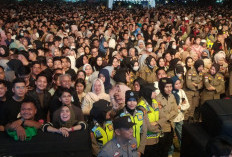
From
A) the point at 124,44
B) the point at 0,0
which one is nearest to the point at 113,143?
the point at 124,44

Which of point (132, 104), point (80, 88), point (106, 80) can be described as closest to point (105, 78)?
point (106, 80)

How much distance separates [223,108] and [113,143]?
1401 mm

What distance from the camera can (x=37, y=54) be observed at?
22.3 feet

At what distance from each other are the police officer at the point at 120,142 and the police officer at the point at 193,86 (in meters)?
2.95

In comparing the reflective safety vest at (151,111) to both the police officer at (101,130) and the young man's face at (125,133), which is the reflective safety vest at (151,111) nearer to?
the police officer at (101,130)

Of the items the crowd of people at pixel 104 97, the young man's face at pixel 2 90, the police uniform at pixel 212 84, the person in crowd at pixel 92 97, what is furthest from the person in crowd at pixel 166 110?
the young man's face at pixel 2 90

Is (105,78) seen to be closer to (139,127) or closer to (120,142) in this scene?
(139,127)

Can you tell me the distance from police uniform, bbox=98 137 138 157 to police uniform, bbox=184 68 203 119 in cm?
291

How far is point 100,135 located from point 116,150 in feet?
1.80

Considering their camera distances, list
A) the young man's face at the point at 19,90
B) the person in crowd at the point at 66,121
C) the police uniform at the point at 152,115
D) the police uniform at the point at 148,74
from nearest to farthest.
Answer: the person in crowd at the point at 66,121 < the young man's face at the point at 19,90 < the police uniform at the point at 152,115 < the police uniform at the point at 148,74

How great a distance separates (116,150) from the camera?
2.91m

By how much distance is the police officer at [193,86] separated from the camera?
5.62 meters

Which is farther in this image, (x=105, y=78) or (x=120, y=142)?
(x=105, y=78)

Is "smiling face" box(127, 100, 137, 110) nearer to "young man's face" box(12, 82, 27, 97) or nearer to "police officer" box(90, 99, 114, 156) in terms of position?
"police officer" box(90, 99, 114, 156)
